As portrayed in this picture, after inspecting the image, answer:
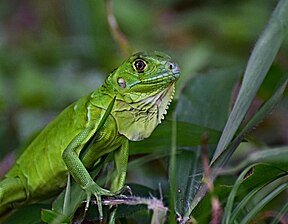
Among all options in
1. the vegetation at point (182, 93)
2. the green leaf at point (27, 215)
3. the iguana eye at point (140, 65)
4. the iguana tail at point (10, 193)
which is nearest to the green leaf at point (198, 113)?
the vegetation at point (182, 93)

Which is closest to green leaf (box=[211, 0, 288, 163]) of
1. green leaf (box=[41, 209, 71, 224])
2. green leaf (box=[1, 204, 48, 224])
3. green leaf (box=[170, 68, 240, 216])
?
green leaf (box=[170, 68, 240, 216])

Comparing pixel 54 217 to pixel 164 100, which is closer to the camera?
pixel 54 217

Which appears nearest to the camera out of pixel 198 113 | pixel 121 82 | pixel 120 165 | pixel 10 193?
pixel 120 165

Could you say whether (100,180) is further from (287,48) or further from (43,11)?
(43,11)

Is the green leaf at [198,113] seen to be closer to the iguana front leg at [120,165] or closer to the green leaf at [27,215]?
the iguana front leg at [120,165]

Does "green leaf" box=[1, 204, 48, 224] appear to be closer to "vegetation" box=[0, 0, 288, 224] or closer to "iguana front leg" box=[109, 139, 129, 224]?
"vegetation" box=[0, 0, 288, 224]

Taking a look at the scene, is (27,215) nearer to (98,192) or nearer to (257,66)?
(98,192)

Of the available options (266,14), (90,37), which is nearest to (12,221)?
(90,37)

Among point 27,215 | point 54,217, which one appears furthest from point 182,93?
point 54,217
